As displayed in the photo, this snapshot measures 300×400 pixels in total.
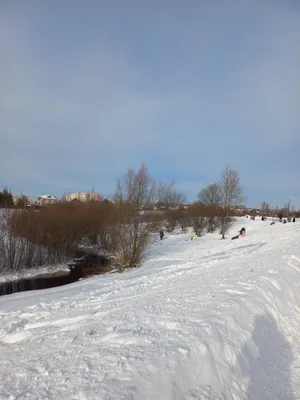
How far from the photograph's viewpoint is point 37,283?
61.7ft

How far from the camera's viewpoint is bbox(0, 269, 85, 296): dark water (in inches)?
669

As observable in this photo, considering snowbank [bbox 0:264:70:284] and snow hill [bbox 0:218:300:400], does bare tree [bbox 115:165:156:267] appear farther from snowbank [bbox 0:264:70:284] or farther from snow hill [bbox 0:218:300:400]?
snow hill [bbox 0:218:300:400]

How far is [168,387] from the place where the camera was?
110 inches

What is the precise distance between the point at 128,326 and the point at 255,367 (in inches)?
77.0

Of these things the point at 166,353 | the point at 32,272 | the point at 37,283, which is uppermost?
the point at 166,353

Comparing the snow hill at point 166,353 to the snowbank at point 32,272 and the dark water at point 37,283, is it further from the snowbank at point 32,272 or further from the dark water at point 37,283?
the snowbank at point 32,272

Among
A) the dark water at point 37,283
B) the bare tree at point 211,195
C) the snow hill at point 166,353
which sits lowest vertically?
the dark water at point 37,283

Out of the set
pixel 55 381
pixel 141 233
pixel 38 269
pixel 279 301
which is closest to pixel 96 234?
pixel 38 269

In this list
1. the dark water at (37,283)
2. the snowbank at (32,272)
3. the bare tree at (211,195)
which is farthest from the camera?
the bare tree at (211,195)

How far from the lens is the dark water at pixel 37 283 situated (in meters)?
17.0

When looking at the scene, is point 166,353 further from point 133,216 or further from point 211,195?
point 211,195

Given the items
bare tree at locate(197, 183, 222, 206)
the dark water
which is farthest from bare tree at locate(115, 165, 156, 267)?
bare tree at locate(197, 183, 222, 206)

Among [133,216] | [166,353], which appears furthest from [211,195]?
[166,353]

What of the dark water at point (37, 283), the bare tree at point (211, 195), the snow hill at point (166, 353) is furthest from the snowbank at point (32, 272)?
the bare tree at point (211, 195)
